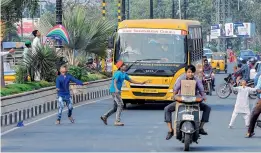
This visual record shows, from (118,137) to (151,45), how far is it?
1133 cm

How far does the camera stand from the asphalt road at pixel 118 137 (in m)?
18.5

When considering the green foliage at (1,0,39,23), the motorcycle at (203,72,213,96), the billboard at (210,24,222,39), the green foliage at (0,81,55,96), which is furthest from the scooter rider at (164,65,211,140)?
the billboard at (210,24,222,39)

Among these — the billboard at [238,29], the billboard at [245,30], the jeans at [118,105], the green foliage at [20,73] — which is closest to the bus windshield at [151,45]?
the green foliage at [20,73]

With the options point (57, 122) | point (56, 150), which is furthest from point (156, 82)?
point (56, 150)

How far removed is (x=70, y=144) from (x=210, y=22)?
118 meters

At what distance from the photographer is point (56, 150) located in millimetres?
17906

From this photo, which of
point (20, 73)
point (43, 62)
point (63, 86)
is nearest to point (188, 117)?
point (63, 86)

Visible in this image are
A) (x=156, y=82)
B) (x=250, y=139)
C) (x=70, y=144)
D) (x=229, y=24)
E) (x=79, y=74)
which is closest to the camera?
Result: (x=70, y=144)

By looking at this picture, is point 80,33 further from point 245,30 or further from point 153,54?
point 245,30

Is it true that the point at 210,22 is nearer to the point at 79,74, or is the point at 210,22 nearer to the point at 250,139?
the point at 79,74

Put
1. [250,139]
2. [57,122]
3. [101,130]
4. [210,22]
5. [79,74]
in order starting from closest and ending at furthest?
[250,139] < [101,130] < [57,122] < [79,74] < [210,22]

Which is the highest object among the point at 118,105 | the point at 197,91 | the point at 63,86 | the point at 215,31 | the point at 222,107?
the point at 215,31

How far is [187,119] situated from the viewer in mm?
17906

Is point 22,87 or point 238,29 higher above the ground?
point 238,29
